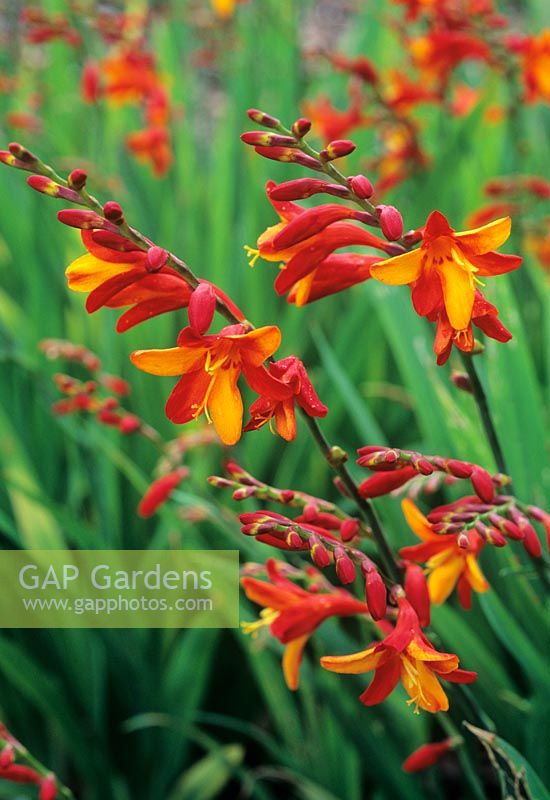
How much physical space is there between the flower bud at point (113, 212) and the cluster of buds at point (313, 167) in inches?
4.7

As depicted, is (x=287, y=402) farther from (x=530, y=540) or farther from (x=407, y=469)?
(x=530, y=540)

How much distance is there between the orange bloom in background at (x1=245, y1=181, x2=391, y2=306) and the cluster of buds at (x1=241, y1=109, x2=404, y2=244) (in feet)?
0.07

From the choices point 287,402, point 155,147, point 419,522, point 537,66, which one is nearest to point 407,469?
point 419,522

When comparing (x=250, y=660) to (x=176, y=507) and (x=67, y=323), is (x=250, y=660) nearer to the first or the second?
(x=176, y=507)

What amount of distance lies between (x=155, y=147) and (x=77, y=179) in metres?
1.87

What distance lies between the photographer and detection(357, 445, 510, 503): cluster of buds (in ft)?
2.58

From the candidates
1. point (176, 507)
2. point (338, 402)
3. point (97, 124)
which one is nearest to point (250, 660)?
point (176, 507)

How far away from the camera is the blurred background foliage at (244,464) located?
1.36 meters

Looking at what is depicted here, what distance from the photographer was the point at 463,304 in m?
0.76

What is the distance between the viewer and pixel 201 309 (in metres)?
0.75

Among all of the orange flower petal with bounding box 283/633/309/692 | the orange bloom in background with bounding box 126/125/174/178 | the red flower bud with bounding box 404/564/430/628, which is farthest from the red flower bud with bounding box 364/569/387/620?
the orange bloom in background with bounding box 126/125/174/178

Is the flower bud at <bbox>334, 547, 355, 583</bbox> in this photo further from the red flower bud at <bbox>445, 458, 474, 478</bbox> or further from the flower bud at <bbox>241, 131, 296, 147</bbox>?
the flower bud at <bbox>241, 131, 296, 147</bbox>

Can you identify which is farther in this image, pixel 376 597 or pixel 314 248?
pixel 314 248

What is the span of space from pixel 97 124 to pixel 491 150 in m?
1.13
